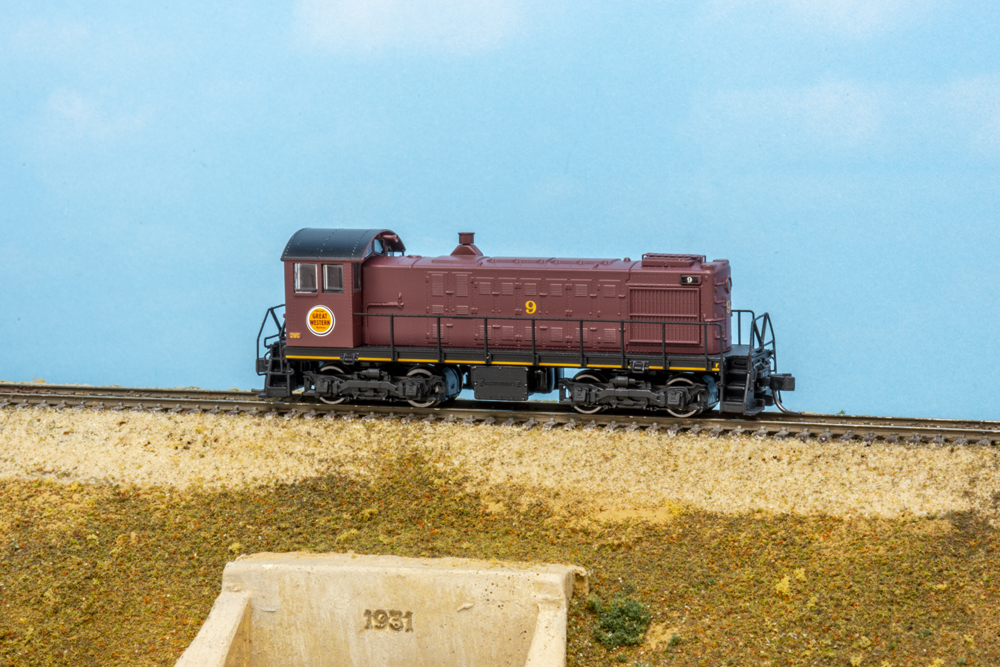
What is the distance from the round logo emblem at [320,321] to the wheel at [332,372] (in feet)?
1.93

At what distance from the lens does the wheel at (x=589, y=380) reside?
1602 cm

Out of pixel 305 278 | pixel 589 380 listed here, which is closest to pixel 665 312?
pixel 589 380

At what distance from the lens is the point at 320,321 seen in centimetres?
1691

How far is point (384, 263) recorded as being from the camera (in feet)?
56.6

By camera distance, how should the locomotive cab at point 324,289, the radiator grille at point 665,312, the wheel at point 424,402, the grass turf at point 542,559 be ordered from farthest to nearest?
1. the locomotive cab at point 324,289
2. the wheel at point 424,402
3. the radiator grille at point 665,312
4. the grass turf at point 542,559

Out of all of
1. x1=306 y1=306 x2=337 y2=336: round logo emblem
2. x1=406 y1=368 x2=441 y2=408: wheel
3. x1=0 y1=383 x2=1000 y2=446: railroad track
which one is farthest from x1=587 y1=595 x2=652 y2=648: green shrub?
x1=306 y1=306 x2=337 y2=336: round logo emblem

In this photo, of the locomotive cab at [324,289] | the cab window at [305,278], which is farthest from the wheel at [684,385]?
the cab window at [305,278]

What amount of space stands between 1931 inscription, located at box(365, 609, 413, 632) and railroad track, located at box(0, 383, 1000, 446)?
4114mm

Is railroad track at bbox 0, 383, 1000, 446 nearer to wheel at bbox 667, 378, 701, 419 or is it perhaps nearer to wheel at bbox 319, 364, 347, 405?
wheel at bbox 667, 378, 701, 419

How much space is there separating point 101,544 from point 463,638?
5.19 metres

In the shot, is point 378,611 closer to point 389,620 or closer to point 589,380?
point 389,620

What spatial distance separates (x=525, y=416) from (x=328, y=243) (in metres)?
4.54

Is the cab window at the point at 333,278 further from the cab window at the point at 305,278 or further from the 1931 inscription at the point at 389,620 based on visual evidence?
the 1931 inscription at the point at 389,620

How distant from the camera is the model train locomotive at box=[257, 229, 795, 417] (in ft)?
Answer: 51.9
